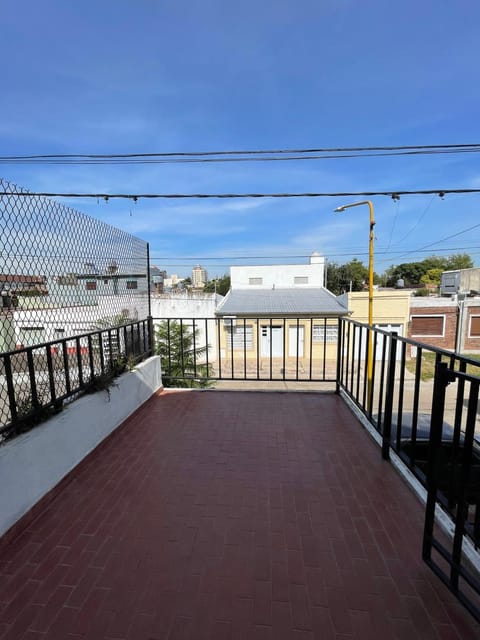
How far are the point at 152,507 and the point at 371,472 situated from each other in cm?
138

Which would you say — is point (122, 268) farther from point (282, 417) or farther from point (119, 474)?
point (282, 417)

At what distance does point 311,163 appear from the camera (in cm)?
499

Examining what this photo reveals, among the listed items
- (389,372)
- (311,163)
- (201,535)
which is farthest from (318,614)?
(311,163)

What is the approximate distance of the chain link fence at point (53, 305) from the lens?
1.65m

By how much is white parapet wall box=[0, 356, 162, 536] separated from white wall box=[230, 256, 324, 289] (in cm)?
1856

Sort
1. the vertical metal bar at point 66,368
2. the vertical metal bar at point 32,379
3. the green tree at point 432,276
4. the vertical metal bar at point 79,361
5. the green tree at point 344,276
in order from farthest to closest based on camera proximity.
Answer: the green tree at point 432,276 < the green tree at point 344,276 < the vertical metal bar at point 79,361 < the vertical metal bar at point 66,368 < the vertical metal bar at point 32,379

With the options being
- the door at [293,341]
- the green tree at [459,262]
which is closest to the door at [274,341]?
the door at [293,341]

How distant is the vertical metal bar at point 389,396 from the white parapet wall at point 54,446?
2.13 meters

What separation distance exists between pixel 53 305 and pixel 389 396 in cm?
242

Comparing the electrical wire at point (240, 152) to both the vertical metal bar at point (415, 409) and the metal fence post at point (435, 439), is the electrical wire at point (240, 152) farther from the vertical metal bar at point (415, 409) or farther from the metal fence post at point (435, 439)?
the metal fence post at point (435, 439)

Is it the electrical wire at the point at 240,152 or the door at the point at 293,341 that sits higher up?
the electrical wire at the point at 240,152

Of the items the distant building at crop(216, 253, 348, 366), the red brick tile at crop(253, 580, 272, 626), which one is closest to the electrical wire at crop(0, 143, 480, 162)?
the red brick tile at crop(253, 580, 272, 626)

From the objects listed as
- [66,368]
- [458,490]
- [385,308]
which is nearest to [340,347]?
[458,490]

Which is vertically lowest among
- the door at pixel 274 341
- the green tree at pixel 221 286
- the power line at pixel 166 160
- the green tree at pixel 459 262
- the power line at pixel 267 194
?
the door at pixel 274 341
